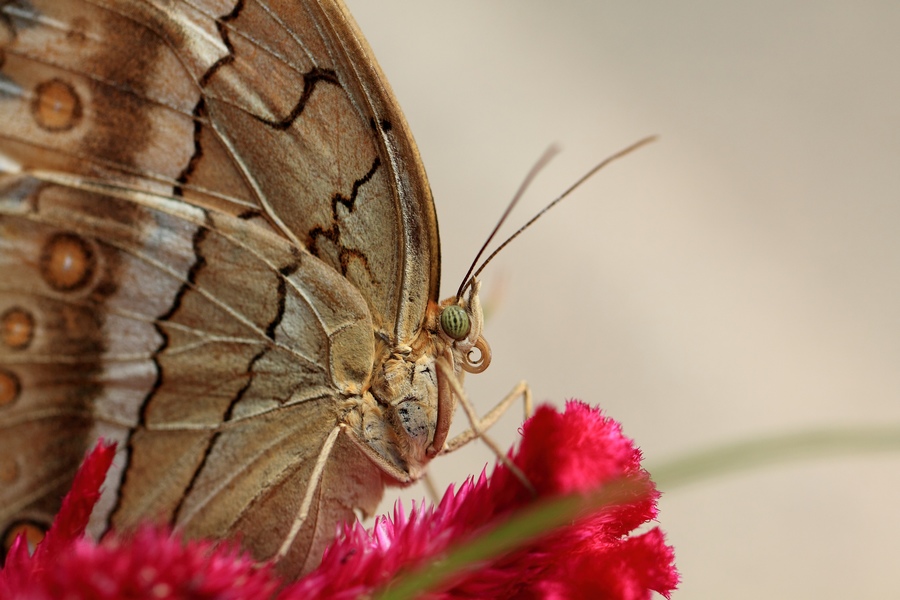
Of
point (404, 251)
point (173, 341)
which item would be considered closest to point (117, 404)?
point (173, 341)

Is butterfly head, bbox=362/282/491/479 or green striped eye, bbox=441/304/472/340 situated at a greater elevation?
green striped eye, bbox=441/304/472/340

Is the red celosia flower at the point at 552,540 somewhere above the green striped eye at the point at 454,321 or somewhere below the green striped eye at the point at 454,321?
below

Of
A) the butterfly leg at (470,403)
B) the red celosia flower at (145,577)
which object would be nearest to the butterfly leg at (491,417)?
the butterfly leg at (470,403)

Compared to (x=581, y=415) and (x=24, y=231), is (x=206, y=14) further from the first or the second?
(x=581, y=415)

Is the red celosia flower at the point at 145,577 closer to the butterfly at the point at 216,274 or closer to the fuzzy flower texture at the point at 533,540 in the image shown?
the fuzzy flower texture at the point at 533,540

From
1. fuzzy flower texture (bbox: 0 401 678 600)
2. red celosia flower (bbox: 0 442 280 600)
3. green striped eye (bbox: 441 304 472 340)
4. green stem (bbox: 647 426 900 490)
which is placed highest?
green striped eye (bbox: 441 304 472 340)

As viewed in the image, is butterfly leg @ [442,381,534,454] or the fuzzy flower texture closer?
the fuzzy flower texture

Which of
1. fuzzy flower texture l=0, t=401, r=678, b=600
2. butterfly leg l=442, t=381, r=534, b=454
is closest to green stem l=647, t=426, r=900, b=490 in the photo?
fuzzy flower texture l=0, t=401, r=678, b=600

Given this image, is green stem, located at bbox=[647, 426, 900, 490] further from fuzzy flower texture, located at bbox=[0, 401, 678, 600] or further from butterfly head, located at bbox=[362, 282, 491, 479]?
butterfly head, located at bbox=[362, 282, 491, 479]
